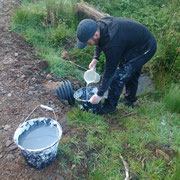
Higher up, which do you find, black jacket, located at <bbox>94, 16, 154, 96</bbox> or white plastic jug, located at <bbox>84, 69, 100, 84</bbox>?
black jacket, located at <bbox>94, 16, 154, 96</bbox>

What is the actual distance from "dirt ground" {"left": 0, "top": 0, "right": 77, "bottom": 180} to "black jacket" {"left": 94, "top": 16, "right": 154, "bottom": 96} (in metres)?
1.05

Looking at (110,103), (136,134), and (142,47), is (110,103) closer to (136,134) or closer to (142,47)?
(136,134)

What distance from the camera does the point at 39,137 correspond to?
224 centimetres

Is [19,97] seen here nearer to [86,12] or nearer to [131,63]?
[131,63]

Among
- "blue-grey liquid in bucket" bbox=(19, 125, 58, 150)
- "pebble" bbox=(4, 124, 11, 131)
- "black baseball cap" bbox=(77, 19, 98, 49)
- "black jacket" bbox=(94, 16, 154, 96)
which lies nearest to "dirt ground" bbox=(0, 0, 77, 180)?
"pebble" bbox=(4, 124, 11, 131)

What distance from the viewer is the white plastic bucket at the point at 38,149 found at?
1953 mm

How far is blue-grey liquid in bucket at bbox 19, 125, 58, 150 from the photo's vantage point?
7.01 feet

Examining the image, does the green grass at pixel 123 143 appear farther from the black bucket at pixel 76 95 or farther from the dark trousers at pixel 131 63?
the dark trousers at pixel 131 63

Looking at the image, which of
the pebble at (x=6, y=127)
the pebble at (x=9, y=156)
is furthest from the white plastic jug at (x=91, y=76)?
the pebble at (x=9, y=156)

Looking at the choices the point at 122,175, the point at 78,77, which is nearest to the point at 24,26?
the point at 78,77

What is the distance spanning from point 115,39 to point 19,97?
1.75 meters

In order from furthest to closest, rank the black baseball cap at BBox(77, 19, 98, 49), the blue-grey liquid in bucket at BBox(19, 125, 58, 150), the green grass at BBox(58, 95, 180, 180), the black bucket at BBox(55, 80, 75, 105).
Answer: the black bucket at BBox(55, 80, 75, 105) < the green grass at BBox(58, 95, 180, 180) < the black baseball cap at BBox(77, 19, 98, 49) < the blue-grey liquid in bucket at BBox(19, 125, 58, 150)

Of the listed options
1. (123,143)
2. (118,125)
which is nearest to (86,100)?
(118,125)

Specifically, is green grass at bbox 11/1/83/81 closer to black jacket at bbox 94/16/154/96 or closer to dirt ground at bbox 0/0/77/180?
dirt ground at bbox 0/0/77/180
